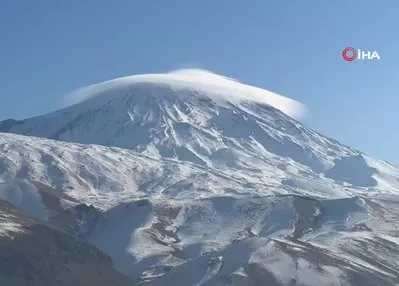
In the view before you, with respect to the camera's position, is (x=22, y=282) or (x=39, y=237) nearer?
(x=22, y=282)

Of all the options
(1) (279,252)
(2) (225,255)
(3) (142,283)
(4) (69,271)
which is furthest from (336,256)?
(4) (69,271)

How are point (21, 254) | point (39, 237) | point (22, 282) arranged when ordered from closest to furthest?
point (22, 282), point (21, 254), point (39, 237)

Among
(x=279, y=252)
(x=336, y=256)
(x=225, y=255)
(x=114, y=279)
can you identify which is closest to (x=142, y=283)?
(x=114, y=279)

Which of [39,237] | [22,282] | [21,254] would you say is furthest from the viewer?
[39,237]

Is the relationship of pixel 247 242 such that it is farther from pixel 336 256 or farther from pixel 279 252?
pixel 336 256

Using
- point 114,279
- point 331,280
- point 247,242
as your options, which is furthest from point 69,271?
point 331,280

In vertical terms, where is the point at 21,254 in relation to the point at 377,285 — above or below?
above

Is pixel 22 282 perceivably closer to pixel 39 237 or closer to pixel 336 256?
pixel 39 237

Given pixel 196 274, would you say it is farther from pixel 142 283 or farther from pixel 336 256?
pixel 336 256

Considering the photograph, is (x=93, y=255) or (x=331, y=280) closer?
(x=331, y=280)
